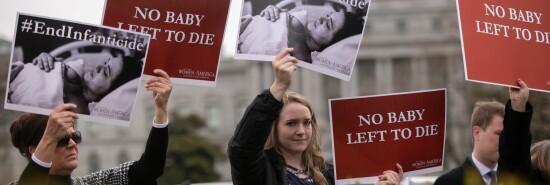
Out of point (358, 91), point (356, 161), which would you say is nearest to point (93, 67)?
point (356, 161)

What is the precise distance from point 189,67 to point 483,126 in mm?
1641

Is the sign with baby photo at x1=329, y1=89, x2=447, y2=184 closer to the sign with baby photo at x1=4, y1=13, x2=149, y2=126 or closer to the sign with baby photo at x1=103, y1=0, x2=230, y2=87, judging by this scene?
the sign with baby photo at x1=103, y1=0, x2=230, y2=87

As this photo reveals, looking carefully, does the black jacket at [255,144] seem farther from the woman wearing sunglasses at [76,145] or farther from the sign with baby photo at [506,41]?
the sign with baby photo at [506,41]

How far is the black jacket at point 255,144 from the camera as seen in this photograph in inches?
190

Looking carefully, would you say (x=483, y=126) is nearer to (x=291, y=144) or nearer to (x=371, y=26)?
(x=291, y=144)

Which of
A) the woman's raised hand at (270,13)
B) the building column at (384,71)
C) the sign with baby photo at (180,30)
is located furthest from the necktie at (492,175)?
the building column at (384,71)

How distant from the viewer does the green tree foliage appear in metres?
55.6

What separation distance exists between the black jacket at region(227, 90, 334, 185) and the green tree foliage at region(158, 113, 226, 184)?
1885 inches

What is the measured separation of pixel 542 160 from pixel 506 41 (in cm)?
65

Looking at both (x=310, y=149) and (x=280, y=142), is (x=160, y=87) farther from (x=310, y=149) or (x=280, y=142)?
(x=310, y=149)

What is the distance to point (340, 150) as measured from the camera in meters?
5.27

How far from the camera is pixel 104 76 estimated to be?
490cm

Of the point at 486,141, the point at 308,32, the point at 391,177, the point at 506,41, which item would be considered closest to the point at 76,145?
the point at 308,32

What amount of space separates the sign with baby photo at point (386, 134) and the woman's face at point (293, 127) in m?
0.17
